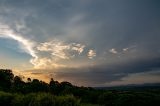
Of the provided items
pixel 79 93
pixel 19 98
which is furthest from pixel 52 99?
pixel 79 93

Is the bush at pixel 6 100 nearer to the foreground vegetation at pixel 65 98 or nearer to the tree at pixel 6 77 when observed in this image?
the foreground vegetation at pixel 65 98

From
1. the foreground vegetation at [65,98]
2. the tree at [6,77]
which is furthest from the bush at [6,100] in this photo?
the tree at [6,77]

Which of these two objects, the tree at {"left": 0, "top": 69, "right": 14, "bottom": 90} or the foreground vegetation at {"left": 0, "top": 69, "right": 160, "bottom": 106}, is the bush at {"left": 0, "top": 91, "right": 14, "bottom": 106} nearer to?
the foreground vegetation at {"left": 0, "top": 69, "right": 160, "bottom": 106}

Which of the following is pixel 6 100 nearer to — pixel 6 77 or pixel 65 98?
pixel 65 98

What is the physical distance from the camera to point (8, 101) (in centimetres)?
2853

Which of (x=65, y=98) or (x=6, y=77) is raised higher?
(x=6, y=77)

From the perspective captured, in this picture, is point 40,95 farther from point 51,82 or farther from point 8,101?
point 51,82

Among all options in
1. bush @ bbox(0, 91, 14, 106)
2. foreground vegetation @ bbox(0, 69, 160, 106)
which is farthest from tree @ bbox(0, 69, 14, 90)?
bush @ bbox(0, 91, 14, 106)

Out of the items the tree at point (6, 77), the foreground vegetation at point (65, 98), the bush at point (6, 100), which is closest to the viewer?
the foreground vegetation at point (65, 98)

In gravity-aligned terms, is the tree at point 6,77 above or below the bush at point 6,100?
above

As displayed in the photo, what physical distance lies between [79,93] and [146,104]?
15396mm

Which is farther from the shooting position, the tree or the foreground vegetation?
the tree

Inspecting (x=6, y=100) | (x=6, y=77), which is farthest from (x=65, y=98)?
(x=6, y=77)

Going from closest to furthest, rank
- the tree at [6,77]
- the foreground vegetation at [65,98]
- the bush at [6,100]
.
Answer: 1. the foreground vegetation at [65,98]
2. the bush at [6,100]
3. the tree at [6,77]
